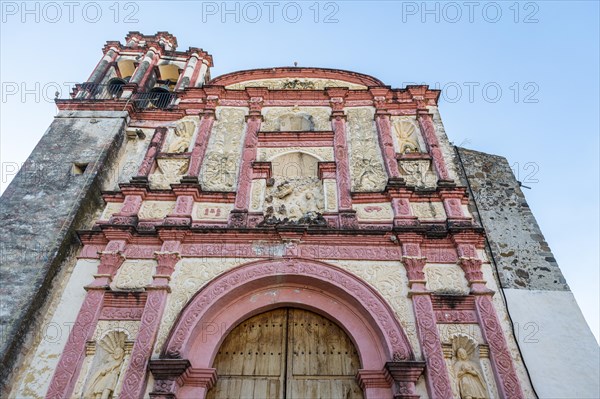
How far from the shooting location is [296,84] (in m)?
10.5

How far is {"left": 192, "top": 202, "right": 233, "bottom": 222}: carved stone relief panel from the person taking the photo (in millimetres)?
7586

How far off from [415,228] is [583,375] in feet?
9.74

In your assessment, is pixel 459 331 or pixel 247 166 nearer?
pixel 459 331

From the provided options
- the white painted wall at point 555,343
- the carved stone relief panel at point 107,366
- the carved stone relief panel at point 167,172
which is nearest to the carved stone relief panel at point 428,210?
the white painted wall at point 555,343

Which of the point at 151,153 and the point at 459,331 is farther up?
the point at 151,153

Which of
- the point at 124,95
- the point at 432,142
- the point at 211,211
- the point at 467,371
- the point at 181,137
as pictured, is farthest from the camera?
the point at 124,95

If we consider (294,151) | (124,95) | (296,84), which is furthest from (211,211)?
(296,84)

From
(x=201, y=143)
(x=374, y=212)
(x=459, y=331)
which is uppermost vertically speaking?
(x=201, y=143)

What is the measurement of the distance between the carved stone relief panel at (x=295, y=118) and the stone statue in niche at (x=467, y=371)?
5.09 metres

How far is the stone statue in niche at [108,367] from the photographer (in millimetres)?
5699

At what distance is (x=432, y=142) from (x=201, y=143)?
4664 millimetres

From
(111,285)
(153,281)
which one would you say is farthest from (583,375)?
(111,285)

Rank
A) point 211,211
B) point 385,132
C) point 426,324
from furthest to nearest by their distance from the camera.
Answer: point 385,132
point 211,211
point 426,324

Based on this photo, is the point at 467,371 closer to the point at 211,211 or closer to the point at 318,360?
the point at 318,360
